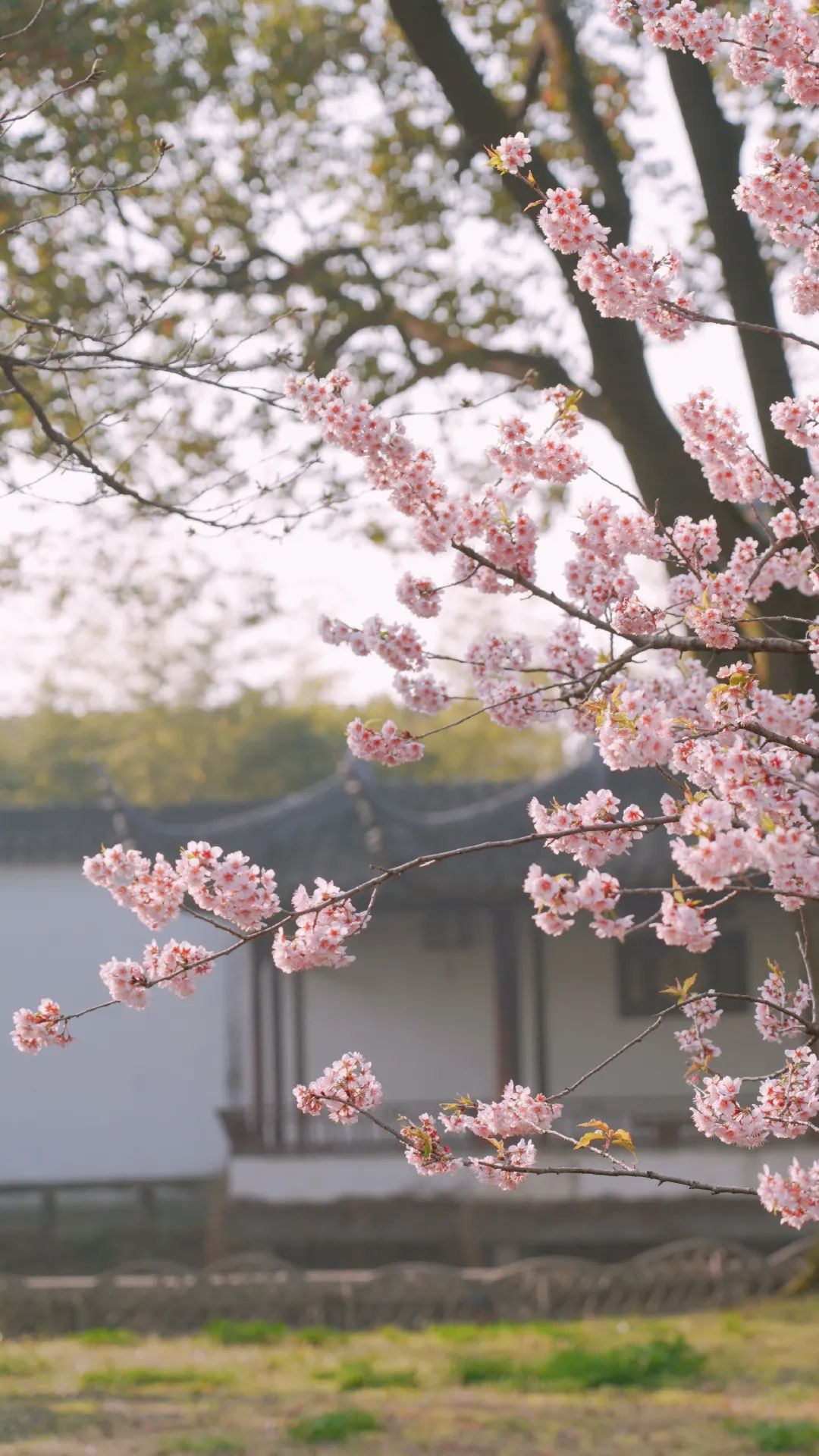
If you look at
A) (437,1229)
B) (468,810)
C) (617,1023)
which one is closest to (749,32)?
(437,1229)

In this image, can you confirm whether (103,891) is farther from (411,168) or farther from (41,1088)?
(411,168)

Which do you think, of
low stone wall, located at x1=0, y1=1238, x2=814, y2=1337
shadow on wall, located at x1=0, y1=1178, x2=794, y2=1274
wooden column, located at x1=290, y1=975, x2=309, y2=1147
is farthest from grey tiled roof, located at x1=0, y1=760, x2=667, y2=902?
low stone wall, located at x1=0, y1=1238, x2=814, y2=1337

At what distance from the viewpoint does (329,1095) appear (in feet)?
12.2

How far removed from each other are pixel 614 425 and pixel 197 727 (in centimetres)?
3024

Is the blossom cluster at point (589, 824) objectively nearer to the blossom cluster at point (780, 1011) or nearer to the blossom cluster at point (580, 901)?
the blossom cluster at point (580, 901)

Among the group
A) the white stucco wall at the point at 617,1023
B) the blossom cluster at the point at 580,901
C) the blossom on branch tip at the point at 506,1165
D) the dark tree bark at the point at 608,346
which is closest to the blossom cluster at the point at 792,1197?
the blossom on branch tip at the point at 506,1165

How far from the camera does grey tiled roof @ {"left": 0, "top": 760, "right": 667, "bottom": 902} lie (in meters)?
14.6

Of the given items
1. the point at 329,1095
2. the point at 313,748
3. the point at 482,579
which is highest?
the point at 313,748

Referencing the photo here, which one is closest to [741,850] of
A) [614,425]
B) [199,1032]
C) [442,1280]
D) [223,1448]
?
[614,425]

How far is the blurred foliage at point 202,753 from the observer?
3428 centimetres

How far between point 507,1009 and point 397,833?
2.07m

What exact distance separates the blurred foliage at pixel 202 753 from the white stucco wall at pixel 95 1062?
44.1 ft

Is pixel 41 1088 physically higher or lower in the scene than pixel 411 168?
lower

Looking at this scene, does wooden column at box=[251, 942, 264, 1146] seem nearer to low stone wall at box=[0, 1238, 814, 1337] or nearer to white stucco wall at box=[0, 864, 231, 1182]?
white stucco wall at box=[0, 864, 231, 1182]
